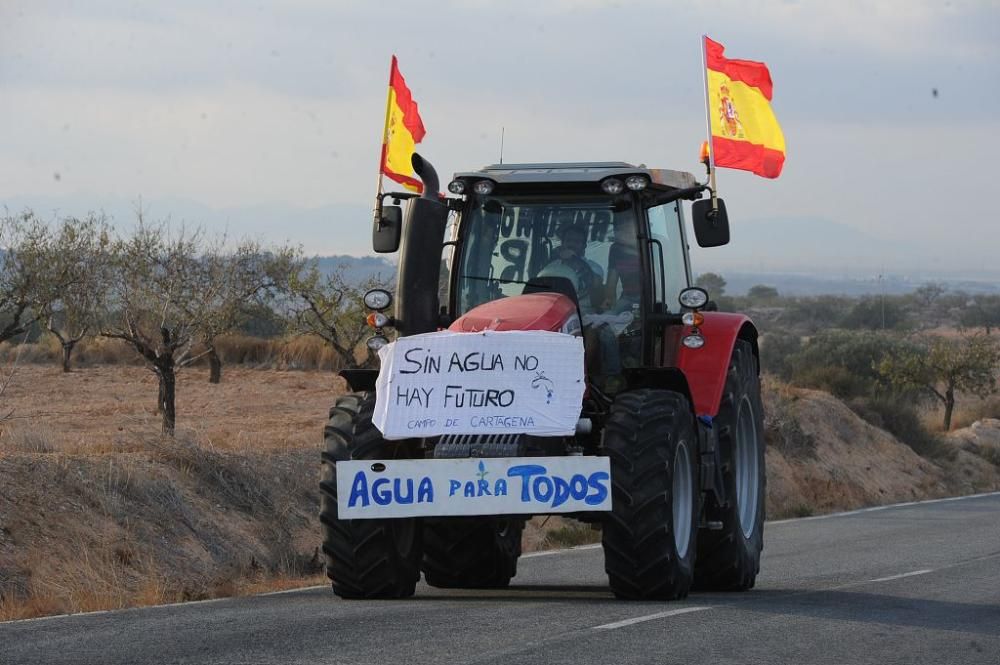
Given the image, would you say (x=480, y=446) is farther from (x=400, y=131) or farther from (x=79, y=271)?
(x=79, y=271)

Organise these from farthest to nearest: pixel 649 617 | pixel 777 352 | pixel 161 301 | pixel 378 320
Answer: pixel 777 352 < pixel 161 301 < pixel 378 320 < pixel 649 617

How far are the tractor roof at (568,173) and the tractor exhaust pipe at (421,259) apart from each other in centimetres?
58

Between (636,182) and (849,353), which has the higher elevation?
(636,182)

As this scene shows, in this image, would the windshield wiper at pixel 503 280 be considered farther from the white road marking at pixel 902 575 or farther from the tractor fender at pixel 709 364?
the white road marking at pixel 902 575

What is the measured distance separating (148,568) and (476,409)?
5828mm

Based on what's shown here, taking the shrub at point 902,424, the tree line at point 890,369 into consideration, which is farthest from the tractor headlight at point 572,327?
the tree line at point 890,369

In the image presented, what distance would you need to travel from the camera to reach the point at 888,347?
52.6 metres

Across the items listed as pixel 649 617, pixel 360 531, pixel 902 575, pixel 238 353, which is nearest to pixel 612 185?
pixel 360 531

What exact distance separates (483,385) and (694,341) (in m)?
2.08

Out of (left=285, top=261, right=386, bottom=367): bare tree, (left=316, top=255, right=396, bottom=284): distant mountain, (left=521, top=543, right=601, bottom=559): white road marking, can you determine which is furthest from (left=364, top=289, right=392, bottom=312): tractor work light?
(left=285, top=261, right=386, bottom=367): bare tree

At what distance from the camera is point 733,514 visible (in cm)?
1203

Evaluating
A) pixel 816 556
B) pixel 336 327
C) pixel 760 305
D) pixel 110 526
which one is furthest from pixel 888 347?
pixel 760 305

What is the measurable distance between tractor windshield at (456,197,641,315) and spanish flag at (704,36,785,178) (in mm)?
2330

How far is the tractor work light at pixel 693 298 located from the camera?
11047mm
